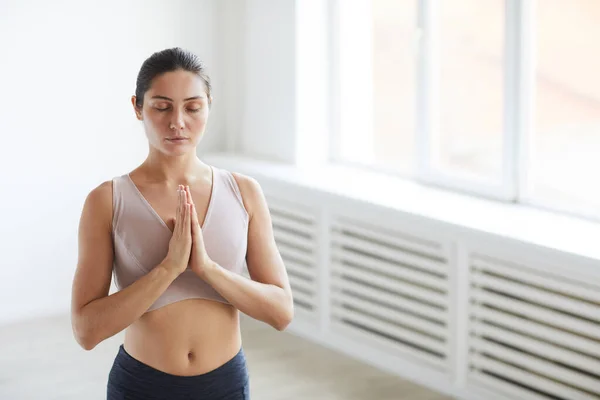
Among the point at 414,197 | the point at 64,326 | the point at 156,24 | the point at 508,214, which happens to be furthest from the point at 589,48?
the point at 64,326

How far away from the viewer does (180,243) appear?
5.37 ft

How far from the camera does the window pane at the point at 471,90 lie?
13.1 ft

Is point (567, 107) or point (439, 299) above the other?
point (567, 107)

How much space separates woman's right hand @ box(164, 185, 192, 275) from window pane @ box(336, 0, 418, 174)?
2831mm

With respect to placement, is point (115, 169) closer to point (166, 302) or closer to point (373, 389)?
point (373, 389)

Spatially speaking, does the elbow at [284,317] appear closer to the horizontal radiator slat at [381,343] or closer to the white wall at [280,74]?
the horizontal radiator slat at [381,343]

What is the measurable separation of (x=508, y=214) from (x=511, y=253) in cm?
33

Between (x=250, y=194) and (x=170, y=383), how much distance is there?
14.1 inches

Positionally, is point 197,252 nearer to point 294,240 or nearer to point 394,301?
point 394,301

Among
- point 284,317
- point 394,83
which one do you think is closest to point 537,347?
point 394,83

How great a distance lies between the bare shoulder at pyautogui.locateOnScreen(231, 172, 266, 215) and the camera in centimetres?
179

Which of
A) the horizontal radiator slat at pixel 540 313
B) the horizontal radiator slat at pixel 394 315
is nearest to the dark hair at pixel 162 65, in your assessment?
the horizontal radiator slat at pixel 540 313

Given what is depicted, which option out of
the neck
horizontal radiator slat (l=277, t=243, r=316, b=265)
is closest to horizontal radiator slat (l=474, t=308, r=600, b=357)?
horizontal radiator slat (l=277, t=243, r=316, b=265)

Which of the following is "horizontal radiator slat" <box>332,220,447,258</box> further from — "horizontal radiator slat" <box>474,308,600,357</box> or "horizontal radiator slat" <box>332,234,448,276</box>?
"horizontal radiator slat" <box>474,308,600,357</box>
